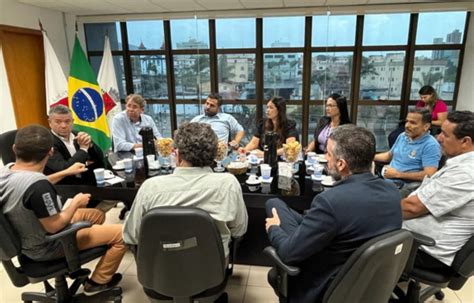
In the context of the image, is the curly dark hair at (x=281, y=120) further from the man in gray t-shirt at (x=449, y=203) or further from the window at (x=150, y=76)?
the window at (x=150, y=76)

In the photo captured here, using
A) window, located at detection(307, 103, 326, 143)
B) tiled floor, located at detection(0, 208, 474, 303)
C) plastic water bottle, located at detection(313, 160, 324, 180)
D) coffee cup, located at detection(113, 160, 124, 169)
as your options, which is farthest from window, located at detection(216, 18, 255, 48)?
tiled floor, located at detection(0, 208, 474, 303)

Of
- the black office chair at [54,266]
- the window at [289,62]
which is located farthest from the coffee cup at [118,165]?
the window at [289,62]

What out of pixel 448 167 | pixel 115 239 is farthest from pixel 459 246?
pixel 115 239

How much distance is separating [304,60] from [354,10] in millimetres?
966

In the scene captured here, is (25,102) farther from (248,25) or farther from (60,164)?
(248,25)

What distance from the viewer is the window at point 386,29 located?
14.9 ft

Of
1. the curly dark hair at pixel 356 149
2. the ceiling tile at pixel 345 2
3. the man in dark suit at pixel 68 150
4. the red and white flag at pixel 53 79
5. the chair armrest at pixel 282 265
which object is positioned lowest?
the chair armrest at pixel 282 265

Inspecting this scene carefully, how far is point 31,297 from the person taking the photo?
1.96m

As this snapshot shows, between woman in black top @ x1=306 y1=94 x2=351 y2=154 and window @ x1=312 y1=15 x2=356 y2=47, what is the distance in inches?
77.2

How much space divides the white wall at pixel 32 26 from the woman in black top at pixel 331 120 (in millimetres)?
3637

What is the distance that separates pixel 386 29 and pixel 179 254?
4.68m

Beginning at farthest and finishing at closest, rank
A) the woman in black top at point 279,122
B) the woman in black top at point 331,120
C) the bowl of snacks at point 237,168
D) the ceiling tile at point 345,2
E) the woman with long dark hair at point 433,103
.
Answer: the woman with long dark hair at point 433,103 < the ceiling tile at point 345,2 < the woman in black top at point 279,122 < the woman in black top at point 331,120 < the bowl of snacks at point 237,168

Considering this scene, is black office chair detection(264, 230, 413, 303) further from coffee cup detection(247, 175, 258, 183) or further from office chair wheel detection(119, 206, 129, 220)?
office chair wheel detection(119, 206, 129, 220)

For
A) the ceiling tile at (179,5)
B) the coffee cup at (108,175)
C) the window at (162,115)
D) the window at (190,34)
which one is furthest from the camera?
the window at (162,115)
